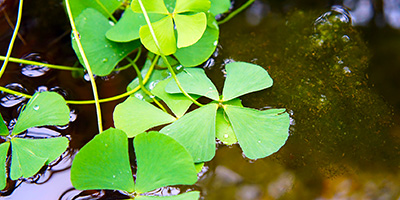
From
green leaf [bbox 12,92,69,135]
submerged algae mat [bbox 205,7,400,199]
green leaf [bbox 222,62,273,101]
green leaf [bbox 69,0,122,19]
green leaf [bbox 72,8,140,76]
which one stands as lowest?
submerged algae mat [bbox 205,7,400,199]

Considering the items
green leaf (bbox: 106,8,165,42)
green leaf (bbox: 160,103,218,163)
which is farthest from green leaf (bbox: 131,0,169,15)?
green leaf (bbox: 160,103,218,163)

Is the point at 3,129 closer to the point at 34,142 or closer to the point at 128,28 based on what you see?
the point at 34,142

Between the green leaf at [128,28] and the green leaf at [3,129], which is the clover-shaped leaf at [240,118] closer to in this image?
the green leaf at [128,28]

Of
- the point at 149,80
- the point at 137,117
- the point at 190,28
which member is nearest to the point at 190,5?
the point at 190,28

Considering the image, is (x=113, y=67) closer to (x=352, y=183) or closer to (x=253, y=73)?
(x=253, y=73)

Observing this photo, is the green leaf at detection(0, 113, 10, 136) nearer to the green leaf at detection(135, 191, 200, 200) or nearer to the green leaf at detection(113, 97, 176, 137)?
the green leaf at detection(113, 97, 176, 137)

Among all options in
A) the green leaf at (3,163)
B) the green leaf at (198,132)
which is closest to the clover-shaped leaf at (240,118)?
the green leaf at (198,132)

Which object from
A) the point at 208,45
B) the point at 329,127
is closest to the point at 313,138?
the point at 329,127
